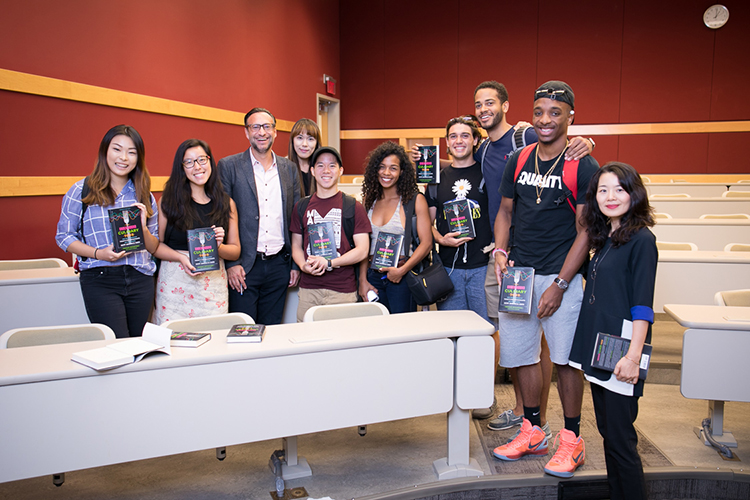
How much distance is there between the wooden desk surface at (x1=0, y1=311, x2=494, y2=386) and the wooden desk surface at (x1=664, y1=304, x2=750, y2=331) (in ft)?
2.98

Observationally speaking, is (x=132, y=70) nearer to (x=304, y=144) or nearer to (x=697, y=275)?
(x=304, y=144)

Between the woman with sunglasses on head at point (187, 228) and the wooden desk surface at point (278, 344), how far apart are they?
1.90 feet

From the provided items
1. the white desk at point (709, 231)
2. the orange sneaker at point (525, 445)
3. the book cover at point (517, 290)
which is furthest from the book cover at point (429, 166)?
the white desk at point (709, 231)

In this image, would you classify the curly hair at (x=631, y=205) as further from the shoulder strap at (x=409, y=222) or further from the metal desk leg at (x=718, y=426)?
the metal desk leg at (x=718, y=426)

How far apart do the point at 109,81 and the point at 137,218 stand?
9.97 ft

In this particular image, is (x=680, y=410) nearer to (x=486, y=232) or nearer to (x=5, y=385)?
(x=486, y=232)

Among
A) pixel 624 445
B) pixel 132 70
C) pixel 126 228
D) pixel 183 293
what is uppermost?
pixel 132 70

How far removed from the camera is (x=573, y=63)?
10242 millimetres

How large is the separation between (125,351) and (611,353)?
5.65 feet

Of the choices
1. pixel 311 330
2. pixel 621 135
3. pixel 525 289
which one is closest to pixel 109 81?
pixel 311 330

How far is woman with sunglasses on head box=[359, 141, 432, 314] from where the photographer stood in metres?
2.92

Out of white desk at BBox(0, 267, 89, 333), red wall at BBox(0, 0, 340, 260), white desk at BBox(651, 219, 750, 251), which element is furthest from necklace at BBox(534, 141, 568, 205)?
red wall at BBox(0, 0, 340, 260)

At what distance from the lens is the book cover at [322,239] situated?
279cm

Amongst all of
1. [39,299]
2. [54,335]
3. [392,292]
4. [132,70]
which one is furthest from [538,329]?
[132,70]
